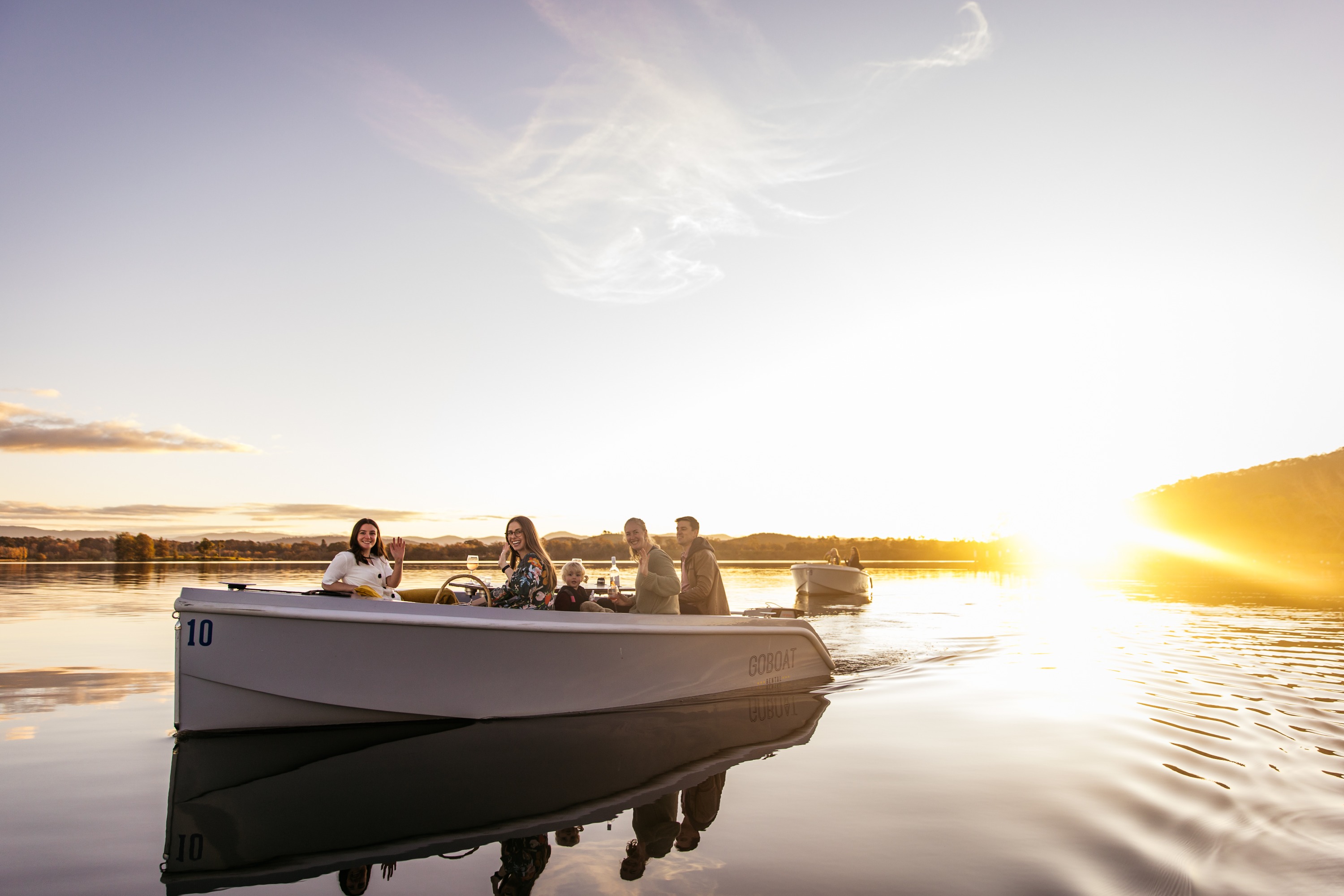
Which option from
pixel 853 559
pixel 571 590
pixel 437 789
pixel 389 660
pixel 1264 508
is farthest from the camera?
pixel 1264 508

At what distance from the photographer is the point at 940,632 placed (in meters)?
17.0

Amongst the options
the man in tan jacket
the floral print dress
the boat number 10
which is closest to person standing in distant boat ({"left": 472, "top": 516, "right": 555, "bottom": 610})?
the floral print dress

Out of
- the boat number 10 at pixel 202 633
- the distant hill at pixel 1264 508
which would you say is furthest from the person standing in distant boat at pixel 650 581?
the distant hill at pixel 1264 508

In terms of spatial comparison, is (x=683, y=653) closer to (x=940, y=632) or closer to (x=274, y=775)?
(x=274, y=775)

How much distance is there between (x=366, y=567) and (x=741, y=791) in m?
4.32

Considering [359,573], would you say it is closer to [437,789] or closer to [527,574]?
[527,574]

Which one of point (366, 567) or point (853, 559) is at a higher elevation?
point (366, 567)

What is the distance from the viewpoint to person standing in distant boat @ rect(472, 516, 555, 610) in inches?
302

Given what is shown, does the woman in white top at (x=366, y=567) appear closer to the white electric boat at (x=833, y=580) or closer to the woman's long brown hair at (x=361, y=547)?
the woman's long brown hair at (x=361, y=547)

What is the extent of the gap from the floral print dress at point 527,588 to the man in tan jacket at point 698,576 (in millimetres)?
1880

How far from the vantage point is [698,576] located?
900 centimetres

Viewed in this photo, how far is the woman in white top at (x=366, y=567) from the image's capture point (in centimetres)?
718

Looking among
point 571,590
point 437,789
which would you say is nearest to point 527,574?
point 571,590

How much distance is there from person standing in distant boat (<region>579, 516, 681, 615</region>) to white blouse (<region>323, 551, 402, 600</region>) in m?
2.02
